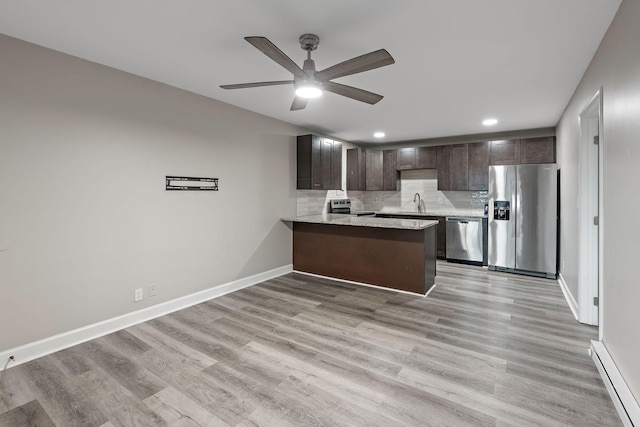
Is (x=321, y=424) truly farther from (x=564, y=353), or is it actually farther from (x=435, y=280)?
(x=435, y=280)

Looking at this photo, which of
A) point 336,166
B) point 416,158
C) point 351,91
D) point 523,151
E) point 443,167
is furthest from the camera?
point 416,158

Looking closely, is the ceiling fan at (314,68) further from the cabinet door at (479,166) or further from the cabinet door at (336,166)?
the cabinet door at (479,166)

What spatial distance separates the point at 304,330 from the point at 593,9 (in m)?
3.20

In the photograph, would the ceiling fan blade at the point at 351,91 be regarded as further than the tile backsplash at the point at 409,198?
No

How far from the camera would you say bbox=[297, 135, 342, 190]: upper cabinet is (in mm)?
5141

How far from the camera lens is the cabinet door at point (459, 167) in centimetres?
590

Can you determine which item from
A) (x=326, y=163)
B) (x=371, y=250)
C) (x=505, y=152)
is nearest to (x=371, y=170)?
(x=326, y=163)

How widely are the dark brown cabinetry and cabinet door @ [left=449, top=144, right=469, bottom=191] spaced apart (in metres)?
0.34

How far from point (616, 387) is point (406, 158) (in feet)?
16.9

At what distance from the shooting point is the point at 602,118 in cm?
233

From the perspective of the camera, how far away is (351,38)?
2379mm

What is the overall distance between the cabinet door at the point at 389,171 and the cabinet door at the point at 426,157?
1.61 feet

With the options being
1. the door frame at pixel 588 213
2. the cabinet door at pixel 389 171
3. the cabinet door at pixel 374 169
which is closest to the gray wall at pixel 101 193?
the cabinet door at pixel 374 169

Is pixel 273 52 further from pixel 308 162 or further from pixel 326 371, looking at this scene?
pixel 308 162
